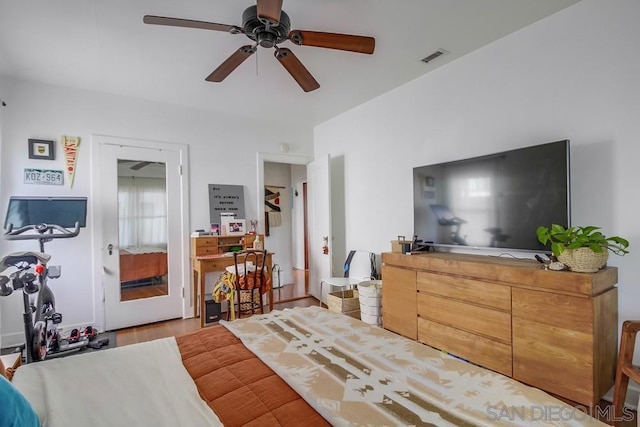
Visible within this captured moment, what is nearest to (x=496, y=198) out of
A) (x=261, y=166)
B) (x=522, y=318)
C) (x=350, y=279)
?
(x=522, y=318)

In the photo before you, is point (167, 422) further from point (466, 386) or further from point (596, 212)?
point (596, 212)

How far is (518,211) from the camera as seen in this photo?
238cm

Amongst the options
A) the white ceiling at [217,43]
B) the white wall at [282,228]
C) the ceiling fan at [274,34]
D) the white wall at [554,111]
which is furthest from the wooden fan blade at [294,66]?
the white wall at [282,228]

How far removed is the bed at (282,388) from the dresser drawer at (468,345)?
1.13 m

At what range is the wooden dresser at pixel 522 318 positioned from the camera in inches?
72.5

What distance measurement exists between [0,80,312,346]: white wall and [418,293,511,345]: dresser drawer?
2.89 metres

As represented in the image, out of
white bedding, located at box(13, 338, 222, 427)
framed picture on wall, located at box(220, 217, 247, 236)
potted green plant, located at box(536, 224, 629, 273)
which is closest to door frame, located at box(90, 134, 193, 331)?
framed picture on wall, located at box(220, 217, 247, 236)

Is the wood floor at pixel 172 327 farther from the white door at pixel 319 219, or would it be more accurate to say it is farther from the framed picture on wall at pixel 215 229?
the framed picture on wall at pixel 215 229

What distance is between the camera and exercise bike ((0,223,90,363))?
2.34 meters

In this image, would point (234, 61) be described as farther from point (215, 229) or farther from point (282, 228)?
point (282, 228)

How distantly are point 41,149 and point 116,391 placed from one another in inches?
126

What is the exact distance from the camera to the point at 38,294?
2.57m

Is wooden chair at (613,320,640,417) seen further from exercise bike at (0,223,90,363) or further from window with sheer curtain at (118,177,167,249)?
window with sheer curtain at (118,177,167,249)

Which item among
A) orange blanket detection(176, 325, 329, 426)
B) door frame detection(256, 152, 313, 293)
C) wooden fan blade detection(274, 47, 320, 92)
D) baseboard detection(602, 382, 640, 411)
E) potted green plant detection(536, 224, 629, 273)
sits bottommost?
baseboard detection(602, 382, 640, 411)
